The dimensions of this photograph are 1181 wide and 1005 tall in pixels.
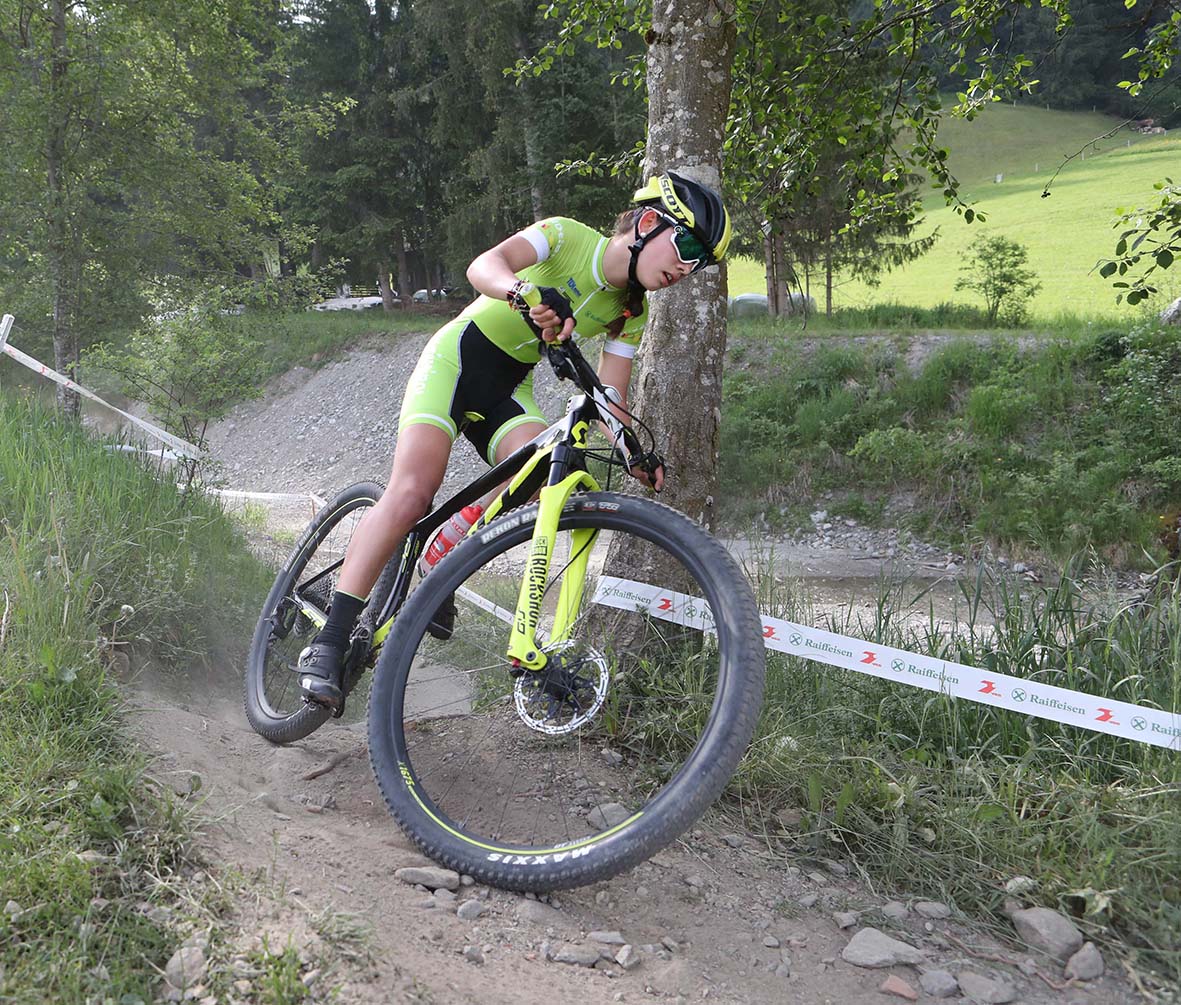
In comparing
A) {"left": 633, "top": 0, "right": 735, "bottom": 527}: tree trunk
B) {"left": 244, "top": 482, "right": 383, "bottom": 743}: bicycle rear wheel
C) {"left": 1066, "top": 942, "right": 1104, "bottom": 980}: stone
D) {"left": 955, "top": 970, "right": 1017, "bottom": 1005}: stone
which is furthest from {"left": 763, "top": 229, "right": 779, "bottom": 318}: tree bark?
{"left": 955, "top": 970, "right": 1017, "bottom": 1005}: stone

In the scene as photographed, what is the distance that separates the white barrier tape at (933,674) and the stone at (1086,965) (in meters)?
0.70

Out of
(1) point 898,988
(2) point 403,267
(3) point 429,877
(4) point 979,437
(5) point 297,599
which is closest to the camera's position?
(1) point 898,988

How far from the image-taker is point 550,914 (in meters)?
2.34

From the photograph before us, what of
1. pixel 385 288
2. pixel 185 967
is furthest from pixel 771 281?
pixel 185 967

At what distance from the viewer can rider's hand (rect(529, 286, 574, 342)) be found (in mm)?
2570

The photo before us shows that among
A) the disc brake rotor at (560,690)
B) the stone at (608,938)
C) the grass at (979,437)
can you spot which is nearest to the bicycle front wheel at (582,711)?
the disc brake rotor at (560,690)

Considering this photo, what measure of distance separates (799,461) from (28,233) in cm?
1090

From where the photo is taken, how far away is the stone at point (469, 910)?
7.47 ft

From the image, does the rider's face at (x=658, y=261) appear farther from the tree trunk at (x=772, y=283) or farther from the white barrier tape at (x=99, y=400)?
the tree trunk at (x=772, y=283)

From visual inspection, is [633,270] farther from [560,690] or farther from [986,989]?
[986,989]

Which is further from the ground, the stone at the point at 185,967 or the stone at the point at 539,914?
the stone at the point at 185,967

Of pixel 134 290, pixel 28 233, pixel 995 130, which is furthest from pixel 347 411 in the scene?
pixel 995 130

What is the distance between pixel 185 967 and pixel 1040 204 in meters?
45.3

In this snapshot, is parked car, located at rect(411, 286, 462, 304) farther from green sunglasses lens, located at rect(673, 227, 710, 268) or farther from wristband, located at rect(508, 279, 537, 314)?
wristband, located at rect(508, 279, 537, 314)
